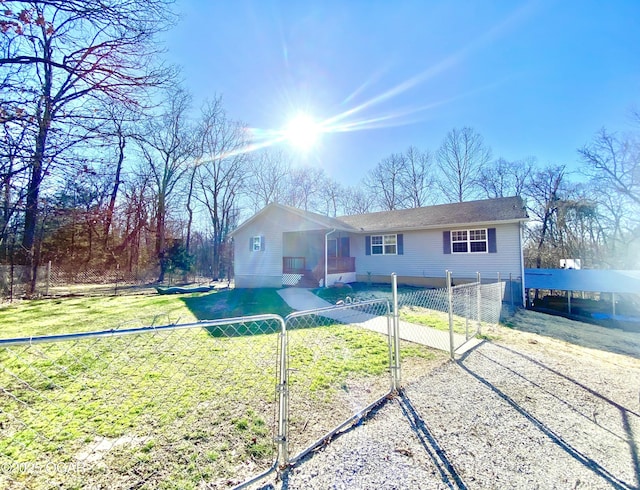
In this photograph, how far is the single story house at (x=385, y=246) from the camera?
1223 centimetres

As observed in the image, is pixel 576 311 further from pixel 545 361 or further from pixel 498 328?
pixel 545 361

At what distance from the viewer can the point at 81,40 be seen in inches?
169

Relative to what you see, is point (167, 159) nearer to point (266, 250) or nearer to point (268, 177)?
point (268, 177)

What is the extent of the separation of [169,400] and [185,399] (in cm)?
18

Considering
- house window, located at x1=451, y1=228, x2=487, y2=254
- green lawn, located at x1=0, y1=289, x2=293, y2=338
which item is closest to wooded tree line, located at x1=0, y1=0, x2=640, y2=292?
green lawn, located at x1=0, y1=289, x2=293, y2=338

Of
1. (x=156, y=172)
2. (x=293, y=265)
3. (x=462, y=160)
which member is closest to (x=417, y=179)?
(x=462, y=160)

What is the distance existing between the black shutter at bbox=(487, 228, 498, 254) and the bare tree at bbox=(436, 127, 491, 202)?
50.5 feet

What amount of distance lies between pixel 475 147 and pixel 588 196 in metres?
9.23

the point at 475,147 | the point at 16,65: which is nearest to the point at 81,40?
the point at 16,65

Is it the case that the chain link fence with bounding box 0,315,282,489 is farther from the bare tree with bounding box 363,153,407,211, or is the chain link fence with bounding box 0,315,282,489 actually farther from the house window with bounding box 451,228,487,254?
the bare tree with bounding box 363,153,407,211

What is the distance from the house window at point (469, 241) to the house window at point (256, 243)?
32.3 feet

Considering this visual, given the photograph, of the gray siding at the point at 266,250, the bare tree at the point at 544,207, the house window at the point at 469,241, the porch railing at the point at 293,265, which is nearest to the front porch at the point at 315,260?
the porch railing at the point at 293,265

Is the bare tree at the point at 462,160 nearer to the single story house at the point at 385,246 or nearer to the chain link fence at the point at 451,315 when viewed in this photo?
the single story house at the point at 385,246

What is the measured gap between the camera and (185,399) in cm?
340
